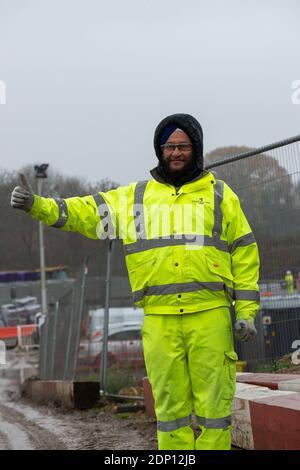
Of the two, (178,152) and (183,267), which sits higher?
(178,152)

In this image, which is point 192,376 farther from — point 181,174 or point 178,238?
point 181,174

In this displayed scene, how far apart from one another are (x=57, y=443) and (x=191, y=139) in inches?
152

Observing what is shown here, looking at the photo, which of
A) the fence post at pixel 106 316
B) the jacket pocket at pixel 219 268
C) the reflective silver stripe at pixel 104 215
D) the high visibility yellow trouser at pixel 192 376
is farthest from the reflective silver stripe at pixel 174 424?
the fence post at pixel 106 316

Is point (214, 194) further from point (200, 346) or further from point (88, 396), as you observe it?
point (88, 396)

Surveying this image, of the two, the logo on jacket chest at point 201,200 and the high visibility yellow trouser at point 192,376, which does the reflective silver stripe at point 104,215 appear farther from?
the high visibility yellow trouser at point 192,376

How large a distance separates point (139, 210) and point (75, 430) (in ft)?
13.8

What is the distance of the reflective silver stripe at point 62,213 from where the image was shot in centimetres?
477

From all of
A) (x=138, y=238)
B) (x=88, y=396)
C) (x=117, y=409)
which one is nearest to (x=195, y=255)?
(x=138, y=238)

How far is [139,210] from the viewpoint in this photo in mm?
4871

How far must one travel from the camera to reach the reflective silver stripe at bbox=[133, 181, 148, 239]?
4.81 meters

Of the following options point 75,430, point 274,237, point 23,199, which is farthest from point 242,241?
point 75,430

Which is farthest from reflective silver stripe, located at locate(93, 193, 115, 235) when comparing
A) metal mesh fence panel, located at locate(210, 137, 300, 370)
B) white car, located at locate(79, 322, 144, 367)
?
white car, located at locate(79, 322, 144, 367)
